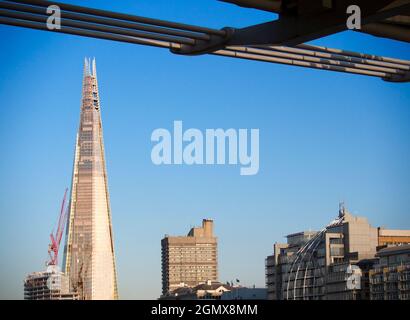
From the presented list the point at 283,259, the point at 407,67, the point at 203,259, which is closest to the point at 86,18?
the point at 407,67

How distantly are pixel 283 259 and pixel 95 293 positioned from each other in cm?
3509

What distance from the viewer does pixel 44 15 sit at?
9.83 metres

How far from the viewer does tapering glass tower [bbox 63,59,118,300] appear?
9644 cm

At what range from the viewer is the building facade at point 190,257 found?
9906 centimetres

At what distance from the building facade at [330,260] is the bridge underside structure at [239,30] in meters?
49.3

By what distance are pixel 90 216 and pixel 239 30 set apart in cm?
9135

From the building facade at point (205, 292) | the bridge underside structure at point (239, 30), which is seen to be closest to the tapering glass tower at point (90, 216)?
the building facade at point (205, 292)

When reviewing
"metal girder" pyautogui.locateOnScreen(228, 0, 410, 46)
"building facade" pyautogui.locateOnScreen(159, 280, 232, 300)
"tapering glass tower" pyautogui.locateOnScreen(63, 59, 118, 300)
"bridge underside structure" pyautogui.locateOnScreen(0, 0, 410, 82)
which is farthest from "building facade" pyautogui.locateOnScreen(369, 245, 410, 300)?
"metal girder" pyautogui.locateOnScreen(228, 0, 410, 46)

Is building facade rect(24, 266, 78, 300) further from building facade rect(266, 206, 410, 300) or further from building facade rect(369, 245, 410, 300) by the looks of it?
building facade rect(369, 245, 410, 300)

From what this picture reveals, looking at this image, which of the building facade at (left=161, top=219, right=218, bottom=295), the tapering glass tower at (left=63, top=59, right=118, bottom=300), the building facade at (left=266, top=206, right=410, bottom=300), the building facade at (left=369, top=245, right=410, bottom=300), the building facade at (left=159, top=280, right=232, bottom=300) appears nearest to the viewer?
the building facade at (left=369, top=245, right=410, bottom=300)

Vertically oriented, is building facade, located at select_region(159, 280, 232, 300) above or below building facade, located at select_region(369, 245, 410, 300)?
below

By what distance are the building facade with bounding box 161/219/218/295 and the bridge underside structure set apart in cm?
8584

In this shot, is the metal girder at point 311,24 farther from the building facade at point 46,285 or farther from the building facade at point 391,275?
the building facade at point 46,285
